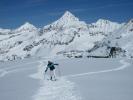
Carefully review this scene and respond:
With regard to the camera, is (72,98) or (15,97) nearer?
(72,98)

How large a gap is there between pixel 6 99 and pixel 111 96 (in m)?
6.59

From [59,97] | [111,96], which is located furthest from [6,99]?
[111,96]

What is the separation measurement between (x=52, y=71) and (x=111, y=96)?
14.7m

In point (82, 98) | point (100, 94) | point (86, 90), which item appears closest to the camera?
point (82, 98)

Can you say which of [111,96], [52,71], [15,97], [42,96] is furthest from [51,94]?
[52,71]

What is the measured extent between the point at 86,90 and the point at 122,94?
300 centimetres

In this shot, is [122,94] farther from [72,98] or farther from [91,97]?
[72,98]

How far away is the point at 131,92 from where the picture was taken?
18.7 metres

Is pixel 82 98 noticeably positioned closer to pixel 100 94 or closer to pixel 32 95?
pixel 100 94

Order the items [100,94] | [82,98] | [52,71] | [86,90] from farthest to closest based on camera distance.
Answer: [52,71]
[86,90]
[100,94]
[82,98]

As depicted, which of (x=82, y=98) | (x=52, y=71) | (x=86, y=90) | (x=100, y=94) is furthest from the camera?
(x=52, y=71)

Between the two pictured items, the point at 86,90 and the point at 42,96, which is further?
the point at 86,90

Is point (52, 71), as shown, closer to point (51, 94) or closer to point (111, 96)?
point (51, 94)

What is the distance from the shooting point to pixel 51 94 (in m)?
19.1
